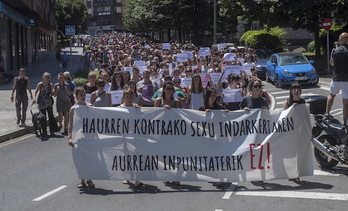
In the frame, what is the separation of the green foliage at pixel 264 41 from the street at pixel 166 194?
32399 millimetres

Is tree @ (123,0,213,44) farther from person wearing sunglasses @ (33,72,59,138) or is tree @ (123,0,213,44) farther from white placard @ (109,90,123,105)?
white placard @ (109,90,123,105)

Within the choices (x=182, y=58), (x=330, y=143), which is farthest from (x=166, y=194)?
(x=182, y=58)

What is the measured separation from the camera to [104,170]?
312 inches

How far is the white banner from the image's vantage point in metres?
7.82

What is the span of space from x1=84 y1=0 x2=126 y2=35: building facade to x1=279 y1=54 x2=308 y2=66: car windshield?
133 metres

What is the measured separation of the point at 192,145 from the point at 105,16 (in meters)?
155

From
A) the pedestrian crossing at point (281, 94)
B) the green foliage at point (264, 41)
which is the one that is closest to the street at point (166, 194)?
the pedestrian crossing at point (281, 94)

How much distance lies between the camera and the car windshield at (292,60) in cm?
2392

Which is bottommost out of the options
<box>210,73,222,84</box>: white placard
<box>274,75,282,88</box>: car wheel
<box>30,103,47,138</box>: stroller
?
<box>30,103,47,138</box>: stroller

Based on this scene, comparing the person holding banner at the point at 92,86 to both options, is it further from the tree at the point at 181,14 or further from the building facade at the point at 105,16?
the building facade at the point at 105,16

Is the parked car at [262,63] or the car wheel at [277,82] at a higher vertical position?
the parked car at [262,63]

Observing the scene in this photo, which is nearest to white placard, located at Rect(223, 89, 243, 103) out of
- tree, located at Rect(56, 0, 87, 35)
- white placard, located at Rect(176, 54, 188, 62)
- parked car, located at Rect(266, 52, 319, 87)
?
white placard, located at Rect(176, 54, 188, 62)

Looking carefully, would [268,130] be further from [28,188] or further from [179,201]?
[28,188]

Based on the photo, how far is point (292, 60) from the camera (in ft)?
79.2
